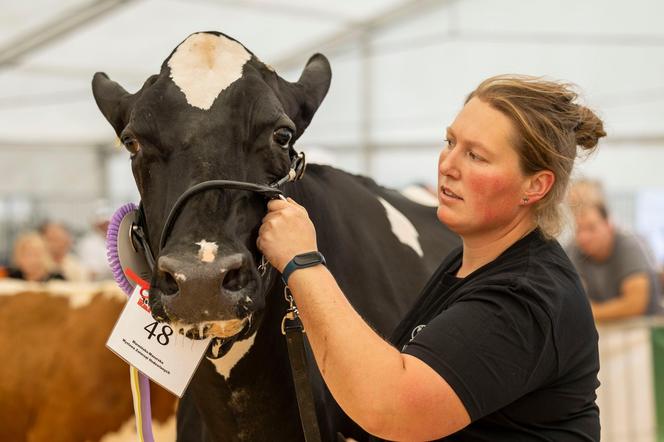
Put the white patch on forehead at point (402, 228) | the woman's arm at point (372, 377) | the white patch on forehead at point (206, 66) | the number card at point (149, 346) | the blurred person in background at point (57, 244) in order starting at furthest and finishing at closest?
the blurred person in background at point (57, 244) < the white patch on forehead at point (402, 228) < the number card at point (149, 346) < the white patch on forehead at point (206, 66) < the woman's arm at point (372, 377)

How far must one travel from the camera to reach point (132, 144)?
72.9 inches

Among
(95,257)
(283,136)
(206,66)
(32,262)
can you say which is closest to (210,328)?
(283,136)

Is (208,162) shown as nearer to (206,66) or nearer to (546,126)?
(206,66)

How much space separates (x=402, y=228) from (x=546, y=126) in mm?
1353

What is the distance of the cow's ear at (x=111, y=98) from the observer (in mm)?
2051

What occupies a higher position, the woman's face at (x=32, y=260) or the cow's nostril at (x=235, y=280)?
→ the cow's nostril at (x=235, y=280)

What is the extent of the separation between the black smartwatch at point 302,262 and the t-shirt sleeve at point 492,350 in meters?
0.22

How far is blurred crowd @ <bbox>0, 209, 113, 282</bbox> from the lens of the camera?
676 centimetres

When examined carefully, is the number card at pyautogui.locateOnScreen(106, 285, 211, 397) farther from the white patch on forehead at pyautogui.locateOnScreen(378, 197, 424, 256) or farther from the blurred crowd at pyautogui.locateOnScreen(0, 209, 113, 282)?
the blurred crowd at pyautogui.locateOnScreen(0, 209, 113, 282)

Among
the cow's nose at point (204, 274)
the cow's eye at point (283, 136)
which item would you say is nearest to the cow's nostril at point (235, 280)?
the cow's nose at point (204, 274)

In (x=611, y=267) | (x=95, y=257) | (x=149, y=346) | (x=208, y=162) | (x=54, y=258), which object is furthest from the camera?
(x=95, y=257)

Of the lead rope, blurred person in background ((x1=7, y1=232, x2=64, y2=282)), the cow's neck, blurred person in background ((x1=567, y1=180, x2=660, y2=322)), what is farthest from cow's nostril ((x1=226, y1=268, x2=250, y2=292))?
blurred person in background ((x1=7, y1=232, x2=64, y2=282))

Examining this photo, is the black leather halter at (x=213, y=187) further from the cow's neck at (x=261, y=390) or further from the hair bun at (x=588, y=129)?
the hair bun at (x=588, y=129)

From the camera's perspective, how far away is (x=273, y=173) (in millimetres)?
1846
